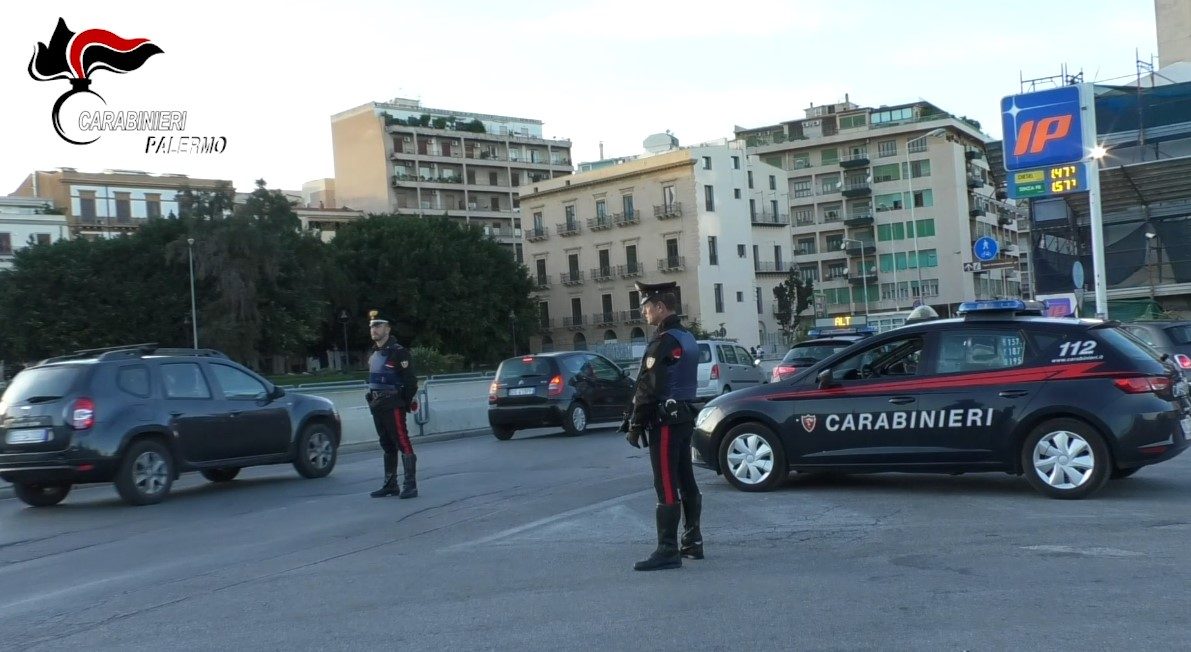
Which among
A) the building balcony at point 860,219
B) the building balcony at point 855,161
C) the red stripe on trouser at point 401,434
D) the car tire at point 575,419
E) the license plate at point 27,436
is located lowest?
the car tire at point 575,419

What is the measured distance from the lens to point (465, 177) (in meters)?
108

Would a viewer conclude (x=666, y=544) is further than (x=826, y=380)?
No

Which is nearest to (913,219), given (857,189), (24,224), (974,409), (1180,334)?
(857,189)

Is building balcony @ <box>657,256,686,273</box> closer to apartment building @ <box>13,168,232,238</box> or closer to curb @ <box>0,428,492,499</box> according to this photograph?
apartment building @ <box>13,168,232,238</box>

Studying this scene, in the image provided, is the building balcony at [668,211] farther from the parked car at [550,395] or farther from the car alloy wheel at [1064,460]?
the car alloy wheel at [1064,460]

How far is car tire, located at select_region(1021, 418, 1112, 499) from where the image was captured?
9547mm

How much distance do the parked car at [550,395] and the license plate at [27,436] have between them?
9903mm

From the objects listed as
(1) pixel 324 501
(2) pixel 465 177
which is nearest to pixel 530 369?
(1) pixel 324 501

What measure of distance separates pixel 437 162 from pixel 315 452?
93.0m

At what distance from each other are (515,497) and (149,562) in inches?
153

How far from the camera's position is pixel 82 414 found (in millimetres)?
12141

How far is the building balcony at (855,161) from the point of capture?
339ft

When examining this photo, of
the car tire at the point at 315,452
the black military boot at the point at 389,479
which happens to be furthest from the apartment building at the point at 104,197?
the black military boot at the point at 389,479

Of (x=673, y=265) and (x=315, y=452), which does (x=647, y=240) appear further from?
(x=315, y=452)
